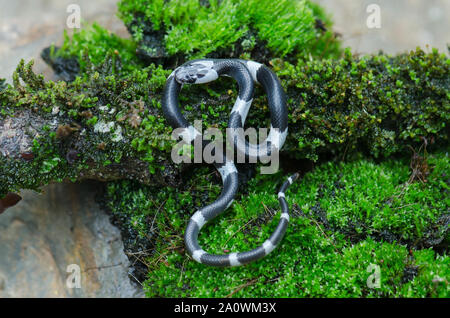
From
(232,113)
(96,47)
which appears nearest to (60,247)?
(232,113)

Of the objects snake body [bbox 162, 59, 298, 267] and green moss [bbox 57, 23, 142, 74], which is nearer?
snake body [bbox 162, 59, 298, 267]

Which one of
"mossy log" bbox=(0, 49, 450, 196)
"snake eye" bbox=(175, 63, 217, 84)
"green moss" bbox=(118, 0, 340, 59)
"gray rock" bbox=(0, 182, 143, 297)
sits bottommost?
"gray rock" bbox=(0, 182, 143, 297)

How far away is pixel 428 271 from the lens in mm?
3055

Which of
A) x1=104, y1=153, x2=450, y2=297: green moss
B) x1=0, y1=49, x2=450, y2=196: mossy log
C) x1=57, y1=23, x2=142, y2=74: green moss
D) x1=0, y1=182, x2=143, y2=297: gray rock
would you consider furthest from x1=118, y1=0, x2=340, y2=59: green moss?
x1=0, y1=182, x2=143, y2=297: gray rock

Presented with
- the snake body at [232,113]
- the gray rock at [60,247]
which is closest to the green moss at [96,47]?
the snake body at [232,113]

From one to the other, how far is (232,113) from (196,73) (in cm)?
53

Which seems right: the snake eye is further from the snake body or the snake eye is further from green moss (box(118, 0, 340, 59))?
green moss (box(118, 0, 340, 59))

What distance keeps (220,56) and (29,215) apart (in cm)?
264

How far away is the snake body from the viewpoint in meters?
3.55

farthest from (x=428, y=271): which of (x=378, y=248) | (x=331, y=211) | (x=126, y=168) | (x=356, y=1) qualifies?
(x=356, y=1)

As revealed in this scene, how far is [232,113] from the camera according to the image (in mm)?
3740

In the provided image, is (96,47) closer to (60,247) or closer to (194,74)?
(194,74)

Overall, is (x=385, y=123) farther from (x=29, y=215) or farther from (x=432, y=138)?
(x=29, y=215)

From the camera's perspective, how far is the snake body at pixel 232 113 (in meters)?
3.55
